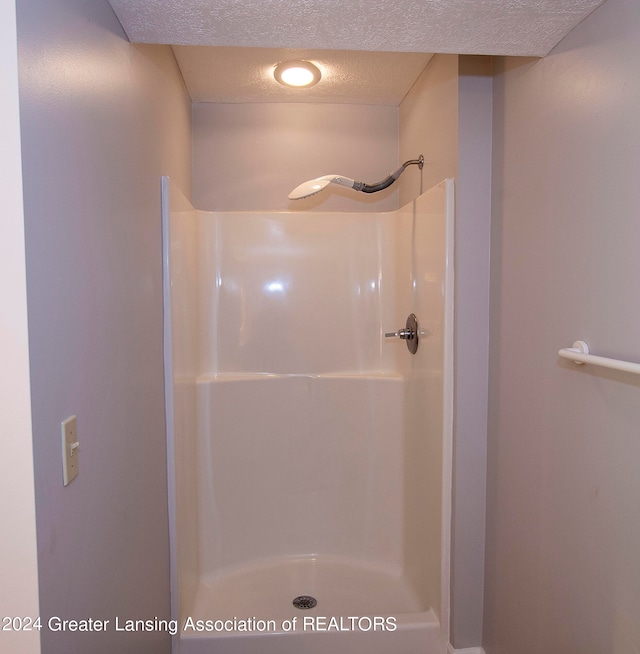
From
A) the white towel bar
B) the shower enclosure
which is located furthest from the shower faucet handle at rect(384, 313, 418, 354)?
the white towel bar

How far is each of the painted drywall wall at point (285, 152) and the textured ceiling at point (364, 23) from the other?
1.18m

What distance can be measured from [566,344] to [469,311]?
0.49 meters

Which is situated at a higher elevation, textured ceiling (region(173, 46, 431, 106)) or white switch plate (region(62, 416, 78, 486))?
textured ceiling (region(173, 46, 431, 106))

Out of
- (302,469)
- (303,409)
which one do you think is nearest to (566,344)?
(303,409)

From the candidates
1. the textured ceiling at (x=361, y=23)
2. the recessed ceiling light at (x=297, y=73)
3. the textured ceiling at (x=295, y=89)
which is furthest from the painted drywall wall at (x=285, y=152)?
A: the textured ceiling at (x=361, y=23)

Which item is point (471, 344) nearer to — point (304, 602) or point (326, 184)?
point (326, 184)

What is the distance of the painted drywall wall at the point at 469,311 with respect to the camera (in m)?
1.68

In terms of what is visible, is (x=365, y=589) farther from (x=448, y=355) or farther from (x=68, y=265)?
(x=68, y=265)

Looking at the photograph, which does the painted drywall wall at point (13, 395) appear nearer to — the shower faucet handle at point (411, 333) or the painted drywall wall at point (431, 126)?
the painted drywall wall at point (431, 126)

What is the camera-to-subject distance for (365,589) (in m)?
2.16

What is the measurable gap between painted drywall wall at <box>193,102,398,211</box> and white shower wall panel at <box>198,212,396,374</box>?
8.5 inches

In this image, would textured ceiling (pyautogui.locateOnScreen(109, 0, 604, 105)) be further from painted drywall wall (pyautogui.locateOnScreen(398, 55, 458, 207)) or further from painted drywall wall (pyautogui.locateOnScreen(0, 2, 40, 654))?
painted drywall wall (pyautogui.locateOnScreen(0, 2, 40, 654))

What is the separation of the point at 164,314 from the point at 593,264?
1290 mm

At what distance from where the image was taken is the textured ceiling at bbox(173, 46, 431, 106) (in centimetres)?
195
